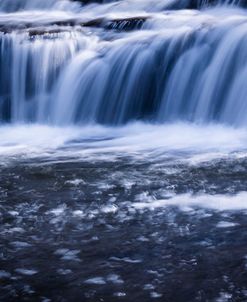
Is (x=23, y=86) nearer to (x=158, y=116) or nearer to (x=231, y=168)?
(x=158, y=116)

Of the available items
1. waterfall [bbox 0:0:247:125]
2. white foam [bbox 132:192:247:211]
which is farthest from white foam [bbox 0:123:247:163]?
white foam [bbox 132:192:247:211]

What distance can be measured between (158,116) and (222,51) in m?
1.23

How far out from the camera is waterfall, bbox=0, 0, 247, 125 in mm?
9312

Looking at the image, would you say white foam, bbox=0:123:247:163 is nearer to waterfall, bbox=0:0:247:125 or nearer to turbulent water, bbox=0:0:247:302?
turbulent water, bbox=0:0:247:302

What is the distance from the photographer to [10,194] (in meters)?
6.32

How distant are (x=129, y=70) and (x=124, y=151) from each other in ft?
7.40

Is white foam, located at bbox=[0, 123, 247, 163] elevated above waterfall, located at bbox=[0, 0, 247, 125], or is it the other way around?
waterfall, located at bbox=[0, 0, 247, 125]

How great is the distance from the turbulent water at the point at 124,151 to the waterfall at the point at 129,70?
0.02 meters

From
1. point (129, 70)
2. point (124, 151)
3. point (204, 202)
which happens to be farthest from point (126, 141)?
point (204, 202)

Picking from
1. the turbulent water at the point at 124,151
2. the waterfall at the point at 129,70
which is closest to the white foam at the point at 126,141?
the turbulent water at the point at 124,151

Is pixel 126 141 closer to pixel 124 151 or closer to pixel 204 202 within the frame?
pixel 124 151

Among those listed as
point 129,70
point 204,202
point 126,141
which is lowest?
point 126,141

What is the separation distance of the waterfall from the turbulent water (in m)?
0.02

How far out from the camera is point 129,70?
987 cm
